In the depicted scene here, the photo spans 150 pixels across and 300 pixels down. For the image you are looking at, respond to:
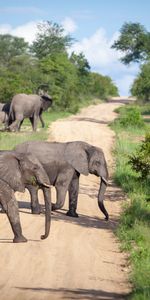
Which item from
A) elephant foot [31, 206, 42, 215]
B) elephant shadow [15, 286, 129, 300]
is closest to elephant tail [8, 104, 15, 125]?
elephant foot [31, 206, 42, 215]

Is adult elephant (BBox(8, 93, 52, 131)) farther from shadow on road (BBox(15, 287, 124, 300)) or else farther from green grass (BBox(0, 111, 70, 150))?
shadow on road (BBox(15, 287, 124, 300))

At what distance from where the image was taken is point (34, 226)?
505 inches

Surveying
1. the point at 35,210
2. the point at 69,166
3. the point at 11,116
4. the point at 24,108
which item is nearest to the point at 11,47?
the point at 11,116

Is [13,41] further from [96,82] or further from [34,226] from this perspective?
[34,226]

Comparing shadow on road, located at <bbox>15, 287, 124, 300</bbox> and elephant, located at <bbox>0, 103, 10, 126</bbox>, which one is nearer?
shadow on road, located at <bbox>15, 287, 124, 300</bbox>

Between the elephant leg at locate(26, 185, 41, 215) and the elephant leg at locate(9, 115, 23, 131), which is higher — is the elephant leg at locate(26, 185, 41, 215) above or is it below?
above

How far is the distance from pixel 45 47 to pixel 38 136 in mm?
46102

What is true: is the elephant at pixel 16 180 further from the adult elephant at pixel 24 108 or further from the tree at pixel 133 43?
the tree at pixel 133 43

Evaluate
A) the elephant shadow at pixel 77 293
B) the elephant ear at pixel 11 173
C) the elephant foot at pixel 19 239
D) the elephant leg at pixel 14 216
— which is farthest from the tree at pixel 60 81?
the elephant shadow at pixel 77 293

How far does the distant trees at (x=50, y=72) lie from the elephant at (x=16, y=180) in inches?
1213

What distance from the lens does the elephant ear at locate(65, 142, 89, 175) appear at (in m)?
14.2

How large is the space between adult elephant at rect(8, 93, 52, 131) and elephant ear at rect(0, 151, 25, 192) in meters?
19.3

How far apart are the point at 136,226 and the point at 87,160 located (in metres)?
2.52

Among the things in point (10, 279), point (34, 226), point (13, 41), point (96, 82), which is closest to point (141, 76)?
point (96, 82)
